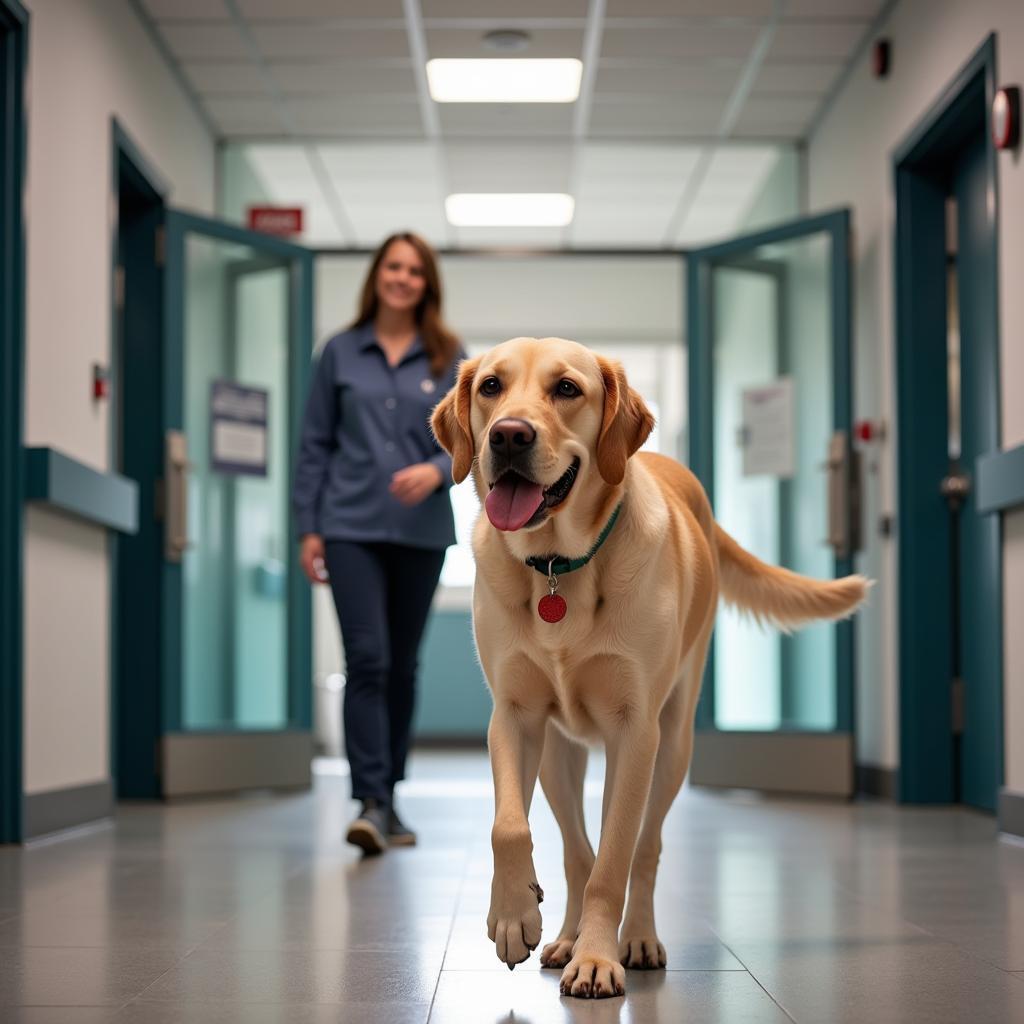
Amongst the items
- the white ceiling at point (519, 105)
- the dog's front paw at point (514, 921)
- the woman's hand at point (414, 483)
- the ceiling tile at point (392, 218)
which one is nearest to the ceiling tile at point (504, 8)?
the white ceiling at point (519, 105)

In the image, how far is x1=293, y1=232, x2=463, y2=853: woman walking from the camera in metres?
4.11

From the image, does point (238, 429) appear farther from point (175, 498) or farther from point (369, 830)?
point (369, 830)

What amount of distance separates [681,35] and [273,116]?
2.08m

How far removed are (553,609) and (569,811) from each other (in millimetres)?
436

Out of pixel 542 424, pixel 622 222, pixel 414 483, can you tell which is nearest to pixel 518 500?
pixel 542 424

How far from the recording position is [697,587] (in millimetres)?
2670

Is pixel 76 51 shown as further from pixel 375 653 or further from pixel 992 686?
pixel 992 686

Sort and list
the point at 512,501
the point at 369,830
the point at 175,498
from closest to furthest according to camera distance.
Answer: the point at 512,501
the point at 369,830
the point at 175,498

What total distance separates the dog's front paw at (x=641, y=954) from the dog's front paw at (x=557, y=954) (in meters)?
0.09

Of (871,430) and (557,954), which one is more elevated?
(871,430)

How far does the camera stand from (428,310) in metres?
4.46

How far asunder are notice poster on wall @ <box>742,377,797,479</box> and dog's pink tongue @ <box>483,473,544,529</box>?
4327 millimetres

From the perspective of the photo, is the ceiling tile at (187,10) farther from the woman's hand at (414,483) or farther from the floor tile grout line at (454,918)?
the floor tile grout line at (454,918)

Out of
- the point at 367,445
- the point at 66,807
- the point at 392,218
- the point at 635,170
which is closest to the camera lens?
the point at 367,445
